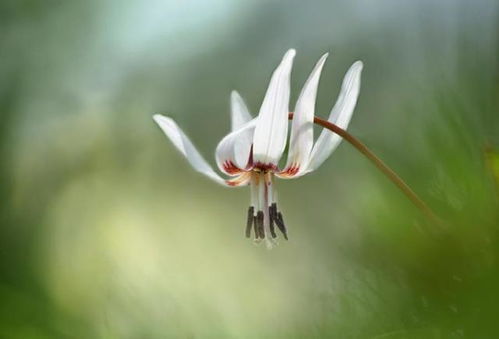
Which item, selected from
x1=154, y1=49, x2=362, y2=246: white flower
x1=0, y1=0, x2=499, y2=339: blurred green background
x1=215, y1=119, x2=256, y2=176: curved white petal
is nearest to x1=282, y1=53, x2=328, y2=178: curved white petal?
x1=154, y1=49, x2=362, y2=246: white flower

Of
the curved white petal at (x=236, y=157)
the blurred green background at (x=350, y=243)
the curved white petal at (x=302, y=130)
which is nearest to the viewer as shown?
the blurred green background at (x=350, y=243)

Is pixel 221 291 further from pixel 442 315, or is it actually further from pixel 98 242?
pixel 98 242

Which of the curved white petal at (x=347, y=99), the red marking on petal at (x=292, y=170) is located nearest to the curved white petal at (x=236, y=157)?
the red marking on petal at (x=292, y=170)

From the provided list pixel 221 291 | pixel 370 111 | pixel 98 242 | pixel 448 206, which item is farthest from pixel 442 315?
pixel 98 242

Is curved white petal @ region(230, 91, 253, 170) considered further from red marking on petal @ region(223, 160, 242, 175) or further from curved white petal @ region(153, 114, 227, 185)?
curved white petal @ region(153, 114, 227, 185)

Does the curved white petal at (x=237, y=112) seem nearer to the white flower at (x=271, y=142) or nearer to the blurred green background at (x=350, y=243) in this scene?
the white flower at (x=271, y=142)

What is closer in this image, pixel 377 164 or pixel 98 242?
pixel 377 164
